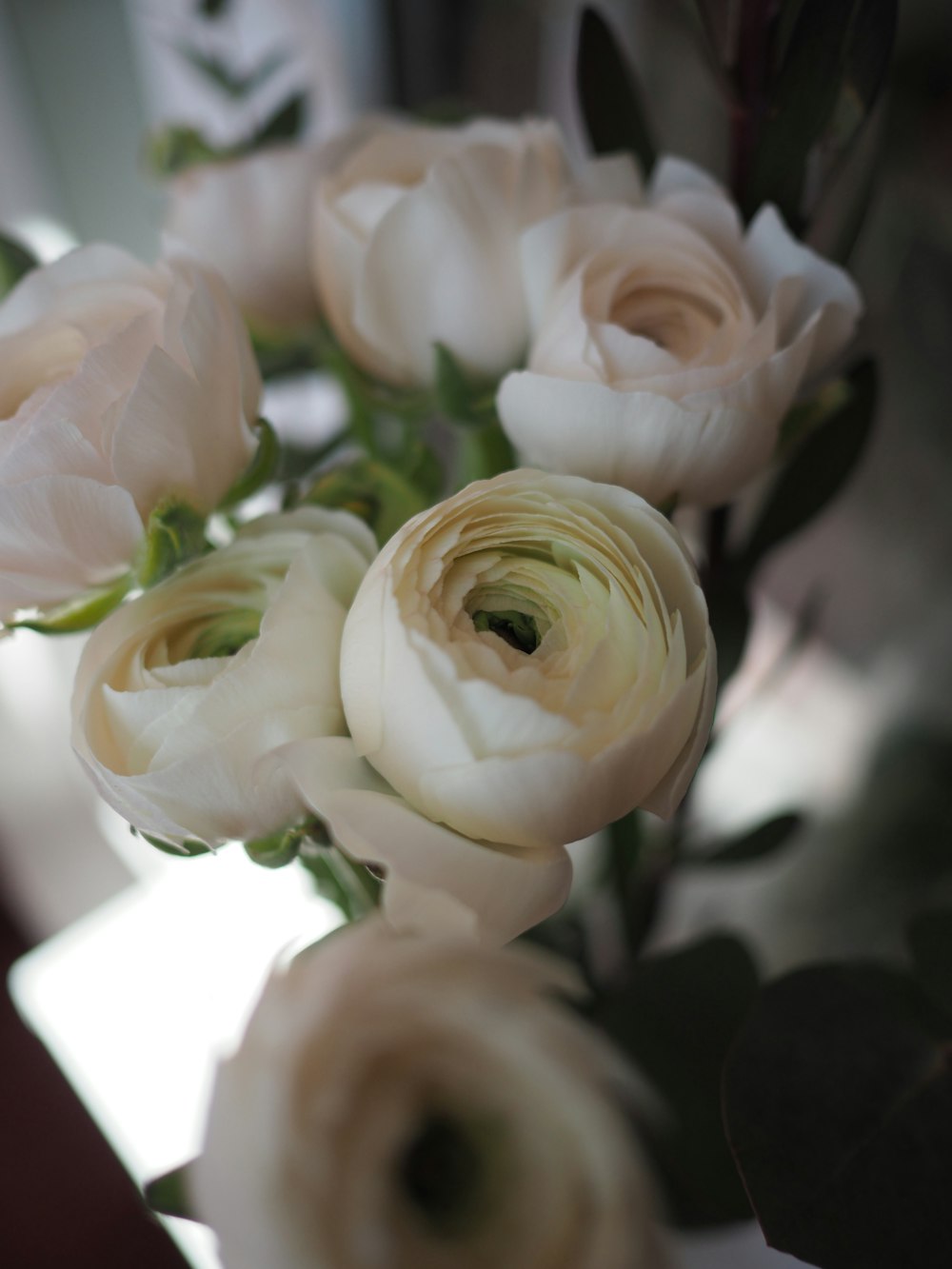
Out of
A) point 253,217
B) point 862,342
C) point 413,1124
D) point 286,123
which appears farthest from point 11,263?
point 862,342

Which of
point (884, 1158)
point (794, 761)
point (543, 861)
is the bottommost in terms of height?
point (794, 761)

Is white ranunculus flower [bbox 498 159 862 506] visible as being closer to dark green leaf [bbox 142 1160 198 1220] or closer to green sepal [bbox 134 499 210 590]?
green sepal [bbox 134 499 210 590]

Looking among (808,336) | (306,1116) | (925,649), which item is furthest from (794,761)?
(306,1116)

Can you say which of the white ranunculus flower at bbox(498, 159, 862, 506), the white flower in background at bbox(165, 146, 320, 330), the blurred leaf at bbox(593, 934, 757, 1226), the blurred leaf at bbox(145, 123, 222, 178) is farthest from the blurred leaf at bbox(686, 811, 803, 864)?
the blurred leaf at bbox(145, 123, 222, 178)

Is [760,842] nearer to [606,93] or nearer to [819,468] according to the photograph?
[819,468]

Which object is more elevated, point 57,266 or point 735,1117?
point 57,266

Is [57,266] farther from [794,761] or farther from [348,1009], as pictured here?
[794,761]
